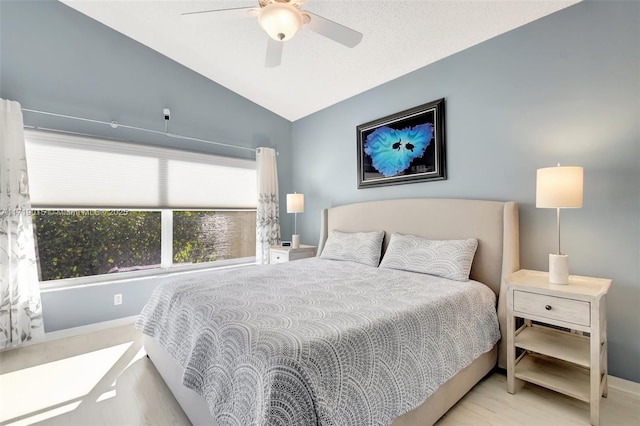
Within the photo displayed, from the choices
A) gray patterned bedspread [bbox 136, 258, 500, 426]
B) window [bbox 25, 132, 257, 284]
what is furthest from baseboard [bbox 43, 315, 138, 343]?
gray patterned bedspread [bbox 136, 258, 500, 426]

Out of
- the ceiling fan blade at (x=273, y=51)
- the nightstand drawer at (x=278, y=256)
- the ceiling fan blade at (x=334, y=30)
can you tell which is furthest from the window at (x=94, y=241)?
the ceiling fan blade at (x=334, y=30)

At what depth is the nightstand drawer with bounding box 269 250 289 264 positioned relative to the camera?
12.4 ft

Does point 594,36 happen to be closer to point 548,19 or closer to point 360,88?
point 548,19

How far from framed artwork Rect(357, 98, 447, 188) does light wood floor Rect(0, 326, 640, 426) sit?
187 centimetres

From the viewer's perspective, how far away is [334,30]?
1995mm

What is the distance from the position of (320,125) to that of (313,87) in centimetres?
67

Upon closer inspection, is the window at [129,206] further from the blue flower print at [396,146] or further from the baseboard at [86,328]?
the blue flower print at [396,146]

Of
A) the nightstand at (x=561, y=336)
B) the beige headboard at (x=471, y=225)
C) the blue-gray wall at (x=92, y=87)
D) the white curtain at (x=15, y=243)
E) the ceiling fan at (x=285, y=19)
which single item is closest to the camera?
the nightstand at (x=561, y=336)

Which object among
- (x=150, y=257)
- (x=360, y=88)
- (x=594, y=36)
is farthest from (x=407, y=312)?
(x=150, y=257)

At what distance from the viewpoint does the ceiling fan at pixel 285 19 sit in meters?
1.74

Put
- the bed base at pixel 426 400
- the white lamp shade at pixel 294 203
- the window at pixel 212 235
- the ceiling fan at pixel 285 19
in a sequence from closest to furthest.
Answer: the bed base at pixel 426 400 < the ceiling fan at pixel 285 19 < the window at pixel 212 235 < the white lamp shade at pixel 294 203

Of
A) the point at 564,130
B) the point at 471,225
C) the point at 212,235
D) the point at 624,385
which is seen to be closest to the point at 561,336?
the point at 624,385

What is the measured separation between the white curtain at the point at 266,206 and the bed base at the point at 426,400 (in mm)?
2092

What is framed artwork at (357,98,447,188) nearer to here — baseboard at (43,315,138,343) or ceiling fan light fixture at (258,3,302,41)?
ceiling fan light fixture at (258,3,302,41)
